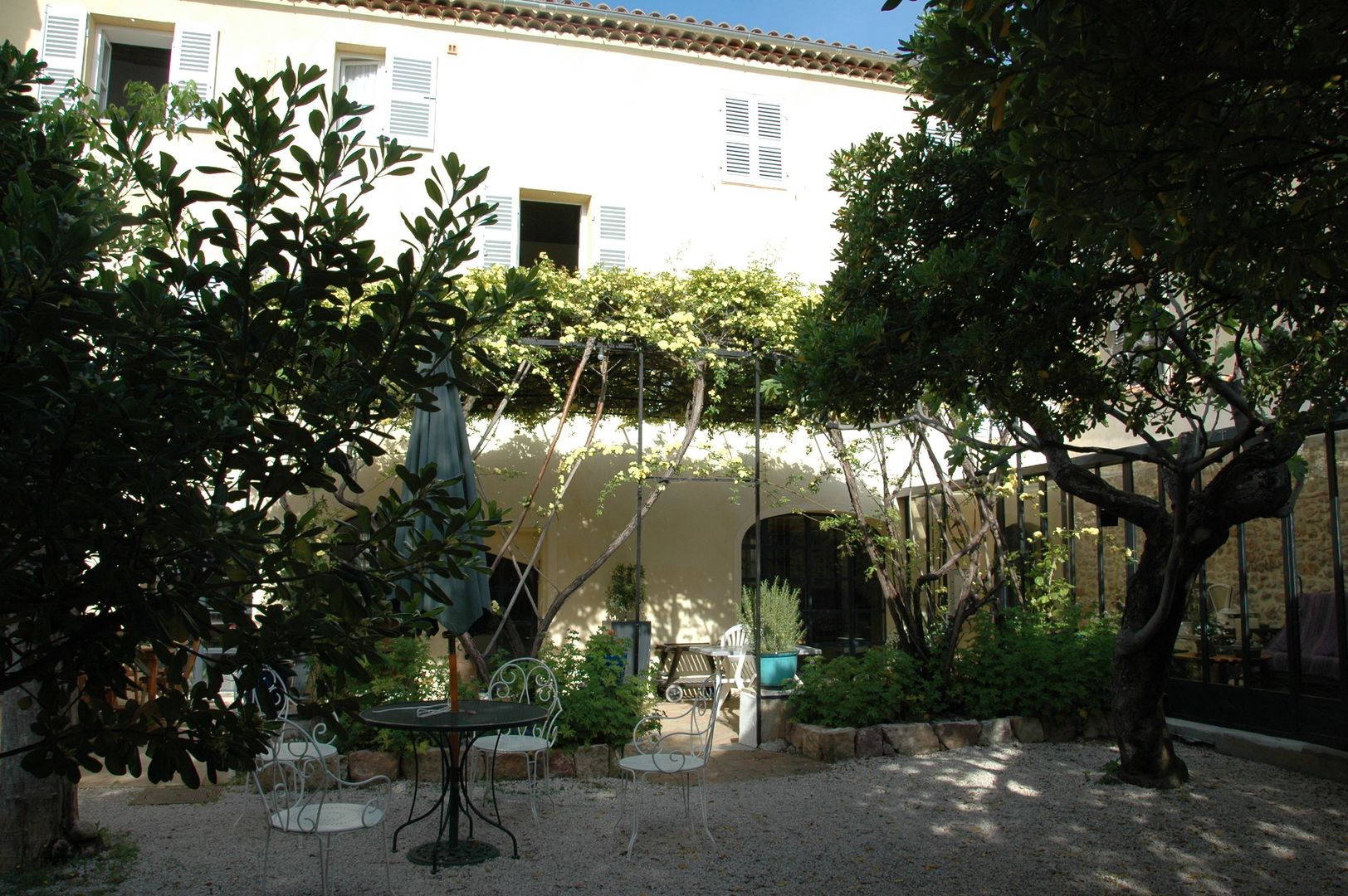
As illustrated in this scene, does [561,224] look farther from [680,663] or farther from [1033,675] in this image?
[1033,675]

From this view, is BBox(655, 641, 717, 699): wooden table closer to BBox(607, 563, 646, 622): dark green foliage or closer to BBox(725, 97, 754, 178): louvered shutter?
BBox(607, 563, 646, 622): dark green foliage

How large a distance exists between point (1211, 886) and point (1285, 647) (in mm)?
3301

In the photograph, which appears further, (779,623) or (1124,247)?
(779,623)

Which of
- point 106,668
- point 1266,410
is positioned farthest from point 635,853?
point 1266,410

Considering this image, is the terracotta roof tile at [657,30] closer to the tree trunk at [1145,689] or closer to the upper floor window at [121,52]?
the upper floor window at [121,52]

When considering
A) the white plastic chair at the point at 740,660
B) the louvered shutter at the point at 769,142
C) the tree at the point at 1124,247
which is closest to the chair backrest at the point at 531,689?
the white plastic chair at the point at 740,660

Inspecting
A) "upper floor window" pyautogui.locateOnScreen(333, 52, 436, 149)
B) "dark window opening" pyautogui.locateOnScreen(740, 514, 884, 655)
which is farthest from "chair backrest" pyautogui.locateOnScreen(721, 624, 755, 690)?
"upper floor window" pyautogui.locateOnScreen(333, 52, 436, 149)

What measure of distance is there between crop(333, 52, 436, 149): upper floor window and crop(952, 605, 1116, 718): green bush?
7.97 meters

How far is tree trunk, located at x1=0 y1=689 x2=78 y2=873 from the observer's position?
4.53 m

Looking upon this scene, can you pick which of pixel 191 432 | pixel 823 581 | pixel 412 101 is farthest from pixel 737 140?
pixel 191 432

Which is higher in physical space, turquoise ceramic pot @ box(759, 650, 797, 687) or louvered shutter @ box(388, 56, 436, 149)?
louvered shutter @ box(388, 56, 436, 149)

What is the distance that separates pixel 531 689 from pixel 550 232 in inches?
296

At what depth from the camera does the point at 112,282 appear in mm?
2164

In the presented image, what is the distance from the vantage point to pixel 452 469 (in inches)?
217
